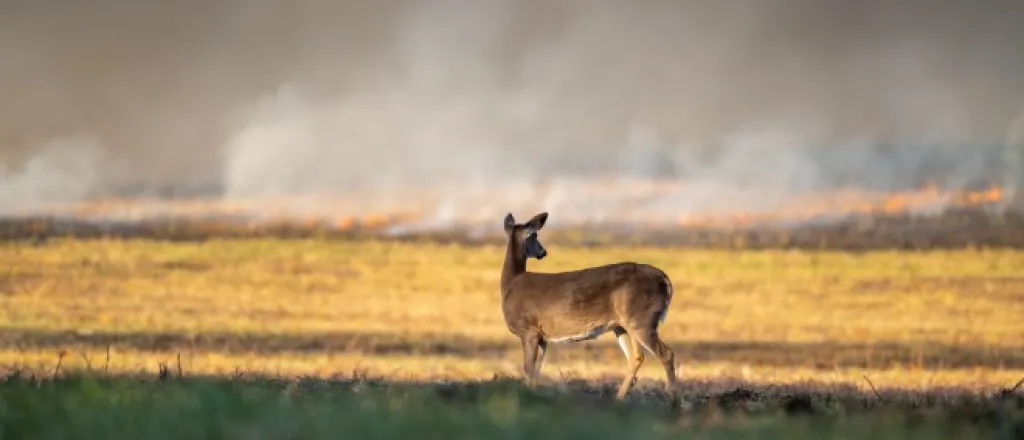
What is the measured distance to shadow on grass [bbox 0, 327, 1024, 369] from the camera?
21.8 meters

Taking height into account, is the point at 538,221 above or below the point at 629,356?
above

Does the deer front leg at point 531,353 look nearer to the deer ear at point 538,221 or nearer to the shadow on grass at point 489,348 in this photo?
the deer ear at point 538,221

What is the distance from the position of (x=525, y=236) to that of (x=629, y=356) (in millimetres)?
1828

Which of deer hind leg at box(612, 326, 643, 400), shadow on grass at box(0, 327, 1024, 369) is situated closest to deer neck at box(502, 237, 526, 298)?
deer hind leg at box(612, 326, 643, 400)

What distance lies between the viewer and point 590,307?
1347cm

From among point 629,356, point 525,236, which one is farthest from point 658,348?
point 525,236

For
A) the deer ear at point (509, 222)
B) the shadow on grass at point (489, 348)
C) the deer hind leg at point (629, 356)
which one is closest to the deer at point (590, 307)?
the deer hind leg at point (629, 356)

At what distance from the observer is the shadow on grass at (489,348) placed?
71.6 feet

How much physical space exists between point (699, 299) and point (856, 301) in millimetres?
2737

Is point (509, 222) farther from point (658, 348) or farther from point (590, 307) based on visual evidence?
point (658, 348)

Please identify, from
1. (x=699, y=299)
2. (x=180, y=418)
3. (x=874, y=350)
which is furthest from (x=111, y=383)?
(x=699, y=299)

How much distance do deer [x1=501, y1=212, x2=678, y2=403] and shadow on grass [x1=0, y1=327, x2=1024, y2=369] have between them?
7.73m

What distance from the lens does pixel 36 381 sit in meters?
9.94

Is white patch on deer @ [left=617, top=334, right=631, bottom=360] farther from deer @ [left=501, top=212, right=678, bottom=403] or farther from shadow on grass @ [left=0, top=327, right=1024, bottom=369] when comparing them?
shadow on grass @ [left=0, top=327, right=1024, bottom=369]
